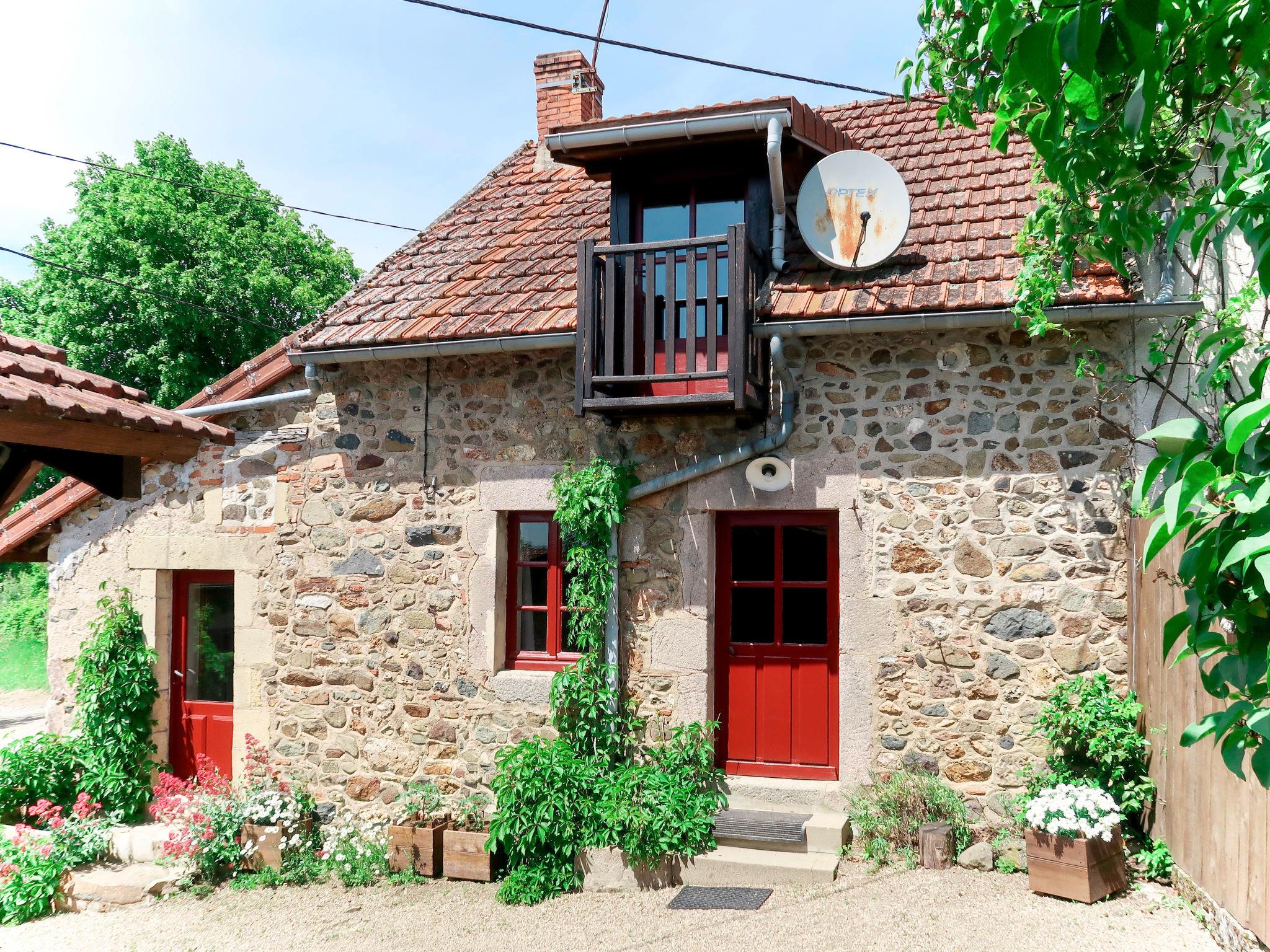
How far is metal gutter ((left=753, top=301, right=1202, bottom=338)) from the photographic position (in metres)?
5.39

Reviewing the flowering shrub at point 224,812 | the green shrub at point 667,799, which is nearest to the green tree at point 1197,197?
the green shrub at point 667,799

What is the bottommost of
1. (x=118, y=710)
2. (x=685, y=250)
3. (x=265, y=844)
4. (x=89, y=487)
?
(x=265, y=844)

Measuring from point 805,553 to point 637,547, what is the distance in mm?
1143

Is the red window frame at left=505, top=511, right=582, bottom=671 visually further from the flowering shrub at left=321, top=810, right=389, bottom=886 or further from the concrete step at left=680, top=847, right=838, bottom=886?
the concrete step at left=680, top=847, right=838, bottom=886

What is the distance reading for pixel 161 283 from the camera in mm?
16578

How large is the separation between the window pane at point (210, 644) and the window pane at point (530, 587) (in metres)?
2.65

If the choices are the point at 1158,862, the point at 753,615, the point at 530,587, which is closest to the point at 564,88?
the point at 530,587

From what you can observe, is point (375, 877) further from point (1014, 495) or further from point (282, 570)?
point (1014, 495)

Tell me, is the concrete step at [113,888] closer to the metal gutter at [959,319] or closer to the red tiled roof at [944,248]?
the metal gutter at [959,319]

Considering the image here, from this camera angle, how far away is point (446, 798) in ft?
22.6

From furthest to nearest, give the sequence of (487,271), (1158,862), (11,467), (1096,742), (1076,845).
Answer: (487,271), (1096,742), (1158,862), (1076,845), (11,467)

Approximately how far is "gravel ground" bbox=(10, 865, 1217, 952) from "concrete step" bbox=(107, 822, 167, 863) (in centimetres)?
57

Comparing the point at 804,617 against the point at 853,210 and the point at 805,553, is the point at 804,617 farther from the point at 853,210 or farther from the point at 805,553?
the point at 853,210

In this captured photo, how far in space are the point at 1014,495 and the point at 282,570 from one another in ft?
17.4
